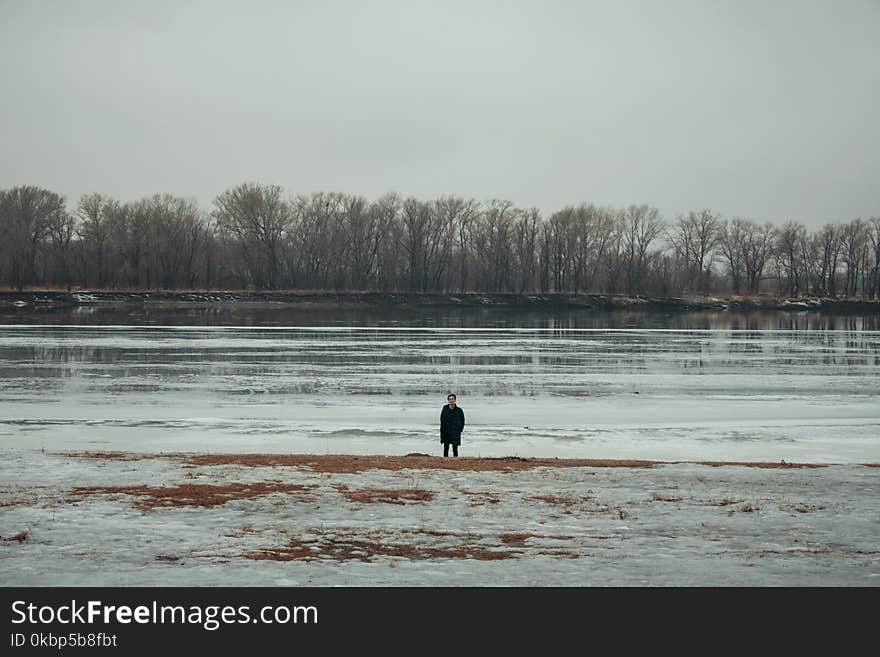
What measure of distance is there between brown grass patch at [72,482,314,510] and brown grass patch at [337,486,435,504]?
0.87 metres

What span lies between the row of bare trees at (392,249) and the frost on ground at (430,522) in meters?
105

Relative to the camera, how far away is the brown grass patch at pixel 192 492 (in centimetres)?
1402

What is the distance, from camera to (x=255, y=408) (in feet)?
93.6

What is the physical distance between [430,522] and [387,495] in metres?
1.89

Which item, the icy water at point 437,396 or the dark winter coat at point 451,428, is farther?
the icy water at point 437,396

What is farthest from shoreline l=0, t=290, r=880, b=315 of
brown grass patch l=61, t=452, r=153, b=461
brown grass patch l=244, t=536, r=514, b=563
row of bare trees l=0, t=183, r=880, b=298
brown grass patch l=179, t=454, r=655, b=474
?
brown grass patch l=244, t=536, r=514, b=563

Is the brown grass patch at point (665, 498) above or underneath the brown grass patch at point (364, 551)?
above

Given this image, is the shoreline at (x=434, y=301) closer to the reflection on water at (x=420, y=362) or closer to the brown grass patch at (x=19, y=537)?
the reflection on water at (x=420, y=362)

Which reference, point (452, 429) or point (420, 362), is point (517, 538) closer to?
point (452, 429)

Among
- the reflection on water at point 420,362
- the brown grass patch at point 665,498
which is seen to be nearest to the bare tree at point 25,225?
the reflection on water at point 420,362

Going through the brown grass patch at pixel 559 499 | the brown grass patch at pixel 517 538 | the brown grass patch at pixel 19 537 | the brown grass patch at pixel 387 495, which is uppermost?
the brown grass patch at pixel 559 499

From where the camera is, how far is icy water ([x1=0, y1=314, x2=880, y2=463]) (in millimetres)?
22594
